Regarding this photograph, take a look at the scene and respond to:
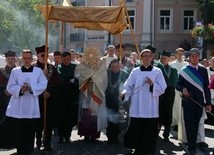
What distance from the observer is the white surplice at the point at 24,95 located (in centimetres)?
772

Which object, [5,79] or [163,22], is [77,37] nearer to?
[163,22]

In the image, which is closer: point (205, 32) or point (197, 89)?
point (197, 89)

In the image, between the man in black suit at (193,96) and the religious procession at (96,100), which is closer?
the religious procession at (96,100)

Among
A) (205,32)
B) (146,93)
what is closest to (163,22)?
(205,32)

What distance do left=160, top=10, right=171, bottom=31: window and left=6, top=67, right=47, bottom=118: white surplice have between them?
32.8 meters

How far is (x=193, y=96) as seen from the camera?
28.3ft

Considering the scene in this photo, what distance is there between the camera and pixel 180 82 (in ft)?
28.8

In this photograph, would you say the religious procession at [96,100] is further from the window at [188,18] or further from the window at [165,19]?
the window at [188,18]

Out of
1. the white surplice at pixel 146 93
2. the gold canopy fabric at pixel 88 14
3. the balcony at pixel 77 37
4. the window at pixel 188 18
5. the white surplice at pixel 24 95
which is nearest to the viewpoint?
the white surplice at pixel 24 95

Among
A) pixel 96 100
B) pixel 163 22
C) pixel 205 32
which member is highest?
pixel 163 22

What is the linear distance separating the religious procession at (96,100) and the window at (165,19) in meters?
29.3

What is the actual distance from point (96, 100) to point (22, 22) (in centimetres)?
3569

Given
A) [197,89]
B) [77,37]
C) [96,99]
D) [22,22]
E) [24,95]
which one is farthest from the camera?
[77,37]

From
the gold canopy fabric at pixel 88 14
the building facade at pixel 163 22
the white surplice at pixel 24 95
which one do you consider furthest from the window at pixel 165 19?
the white surplice at pixel 24 95
